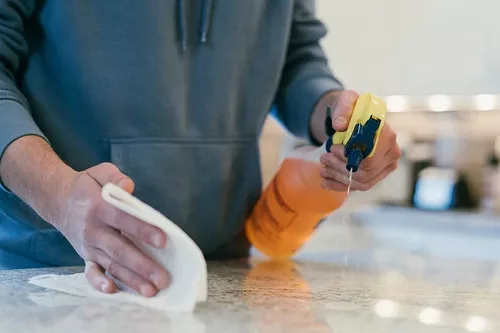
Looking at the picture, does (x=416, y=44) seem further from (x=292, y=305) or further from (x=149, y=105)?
(x=292, y=305)

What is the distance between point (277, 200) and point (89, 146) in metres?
0.25

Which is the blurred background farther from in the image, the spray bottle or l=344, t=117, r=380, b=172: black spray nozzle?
l=344, t=117, r=380, b=172: black spray nozzle

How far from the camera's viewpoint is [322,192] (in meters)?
0.78

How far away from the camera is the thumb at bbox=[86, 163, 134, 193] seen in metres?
0.51

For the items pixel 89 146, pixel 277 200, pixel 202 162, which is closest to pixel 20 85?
pixel 89 146

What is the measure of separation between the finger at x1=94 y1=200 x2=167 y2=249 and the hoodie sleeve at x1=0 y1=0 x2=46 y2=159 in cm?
16

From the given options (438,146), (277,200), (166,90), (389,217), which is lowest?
(389,217)

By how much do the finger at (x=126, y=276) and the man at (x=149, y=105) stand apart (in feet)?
0.34

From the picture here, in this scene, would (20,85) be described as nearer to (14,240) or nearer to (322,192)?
(14,240)

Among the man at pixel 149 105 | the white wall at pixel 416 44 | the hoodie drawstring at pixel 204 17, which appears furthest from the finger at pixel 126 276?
the white wall at pixel 416 44

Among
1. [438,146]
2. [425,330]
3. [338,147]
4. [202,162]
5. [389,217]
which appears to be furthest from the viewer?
[438,146]

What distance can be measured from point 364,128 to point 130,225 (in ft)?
0.82

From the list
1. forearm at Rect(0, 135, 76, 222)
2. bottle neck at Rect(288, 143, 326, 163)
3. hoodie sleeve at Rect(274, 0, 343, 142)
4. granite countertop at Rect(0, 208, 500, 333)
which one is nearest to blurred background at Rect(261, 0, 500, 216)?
hoodie sleeve at Rect(274, 0, 343, 142)

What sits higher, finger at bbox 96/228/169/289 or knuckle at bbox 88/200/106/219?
knuckle at bbox 88/200/106/219
